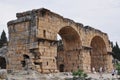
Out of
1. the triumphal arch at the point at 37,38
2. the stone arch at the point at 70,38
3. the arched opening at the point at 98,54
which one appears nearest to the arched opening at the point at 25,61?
the triumphal arch at the point at 37,38

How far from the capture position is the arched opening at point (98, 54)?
1377 inches

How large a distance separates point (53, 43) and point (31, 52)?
2.12 meters

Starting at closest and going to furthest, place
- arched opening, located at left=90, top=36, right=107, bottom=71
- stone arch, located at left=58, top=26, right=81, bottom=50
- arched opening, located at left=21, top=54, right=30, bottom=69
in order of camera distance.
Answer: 1. arched opening, located at left=21, top=54, right=30, bottom=69
2. stone arch, located at left=58, top=26, right=81, bottom=50
3. arched opening, located at left=90, top=36, right=107, bottom=71

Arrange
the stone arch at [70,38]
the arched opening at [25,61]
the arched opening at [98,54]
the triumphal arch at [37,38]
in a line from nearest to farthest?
the triumphal arch at [37,38], the arched opening at [25,61], the stone arch at [70,38], the arched opening at [98,54]

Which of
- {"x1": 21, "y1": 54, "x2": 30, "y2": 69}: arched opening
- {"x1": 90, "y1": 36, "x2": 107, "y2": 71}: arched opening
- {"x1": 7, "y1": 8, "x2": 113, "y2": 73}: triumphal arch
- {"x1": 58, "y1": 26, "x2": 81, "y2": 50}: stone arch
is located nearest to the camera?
{"x1": 7, "y1": 8, "x2": 113, "y2": 73}: triumphal arch

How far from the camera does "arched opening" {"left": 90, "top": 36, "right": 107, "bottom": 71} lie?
34969 mm

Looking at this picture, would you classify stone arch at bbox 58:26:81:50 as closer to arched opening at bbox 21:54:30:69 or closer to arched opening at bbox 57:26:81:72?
arched opening at bbox 57:26:81:72

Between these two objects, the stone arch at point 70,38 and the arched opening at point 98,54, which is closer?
the stone arch at point 70,38

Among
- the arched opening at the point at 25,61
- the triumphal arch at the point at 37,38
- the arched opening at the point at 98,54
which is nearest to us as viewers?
the triumphal arch at the point at 37,38

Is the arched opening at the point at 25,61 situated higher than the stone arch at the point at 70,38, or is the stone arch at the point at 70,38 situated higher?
the stone arch at the point at 70,38

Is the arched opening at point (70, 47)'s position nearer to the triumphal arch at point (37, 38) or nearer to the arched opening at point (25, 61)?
the triumphal arch at point (37, 38)

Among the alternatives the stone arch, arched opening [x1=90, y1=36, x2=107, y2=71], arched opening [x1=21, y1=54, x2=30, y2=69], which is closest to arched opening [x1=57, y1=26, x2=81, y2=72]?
the stone arch

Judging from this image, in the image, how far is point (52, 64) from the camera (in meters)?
22.9

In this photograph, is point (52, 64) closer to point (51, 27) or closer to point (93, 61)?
point (51, 27)
